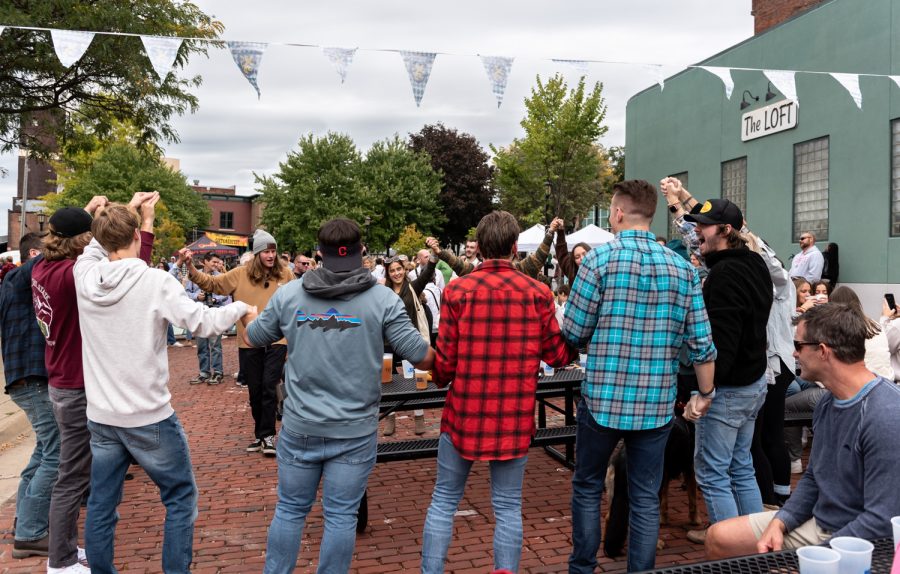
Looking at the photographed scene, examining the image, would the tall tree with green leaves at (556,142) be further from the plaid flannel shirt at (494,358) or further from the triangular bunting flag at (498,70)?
the plaid flannel shirt at (494,358)

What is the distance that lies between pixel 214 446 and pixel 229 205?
305ft

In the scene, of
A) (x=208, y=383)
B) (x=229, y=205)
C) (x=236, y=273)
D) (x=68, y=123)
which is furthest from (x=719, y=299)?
(x=229, y=205)

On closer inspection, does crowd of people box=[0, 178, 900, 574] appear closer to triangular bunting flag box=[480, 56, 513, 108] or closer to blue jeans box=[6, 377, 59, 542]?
blue jeans box=[6, 377, 59, 542]

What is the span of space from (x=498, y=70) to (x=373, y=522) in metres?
5.73

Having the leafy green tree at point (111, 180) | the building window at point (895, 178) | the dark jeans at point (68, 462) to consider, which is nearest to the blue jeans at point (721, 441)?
the dark jeans at point (68, 462)

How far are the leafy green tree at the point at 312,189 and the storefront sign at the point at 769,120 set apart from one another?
99.8ft

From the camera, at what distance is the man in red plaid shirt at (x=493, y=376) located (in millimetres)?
3207

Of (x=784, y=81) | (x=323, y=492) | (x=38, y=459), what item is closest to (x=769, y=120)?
(x=784, y=81)

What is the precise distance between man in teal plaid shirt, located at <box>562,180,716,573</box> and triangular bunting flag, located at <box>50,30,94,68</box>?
254 inches

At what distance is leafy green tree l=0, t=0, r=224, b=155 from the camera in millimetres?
9641

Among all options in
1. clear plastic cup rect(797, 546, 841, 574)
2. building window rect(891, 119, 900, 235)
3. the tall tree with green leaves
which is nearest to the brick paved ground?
clear plastic cup rect(797, 546, 841, 574)

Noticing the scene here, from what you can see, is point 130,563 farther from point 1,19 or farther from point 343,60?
point 1,19

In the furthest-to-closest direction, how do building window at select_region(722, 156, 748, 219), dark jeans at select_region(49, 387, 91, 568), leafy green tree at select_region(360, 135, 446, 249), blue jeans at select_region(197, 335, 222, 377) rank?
1. leafy green tree at select_region(360, 135, 446, 249)
2. building window at select_region(722, 156, 748, 219)
3. blue jeans at select_region(197, 335, 222, 377)
4. dark jeans at select_region(49, 387, 91, 568)

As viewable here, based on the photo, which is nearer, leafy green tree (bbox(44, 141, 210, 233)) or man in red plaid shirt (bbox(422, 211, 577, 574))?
man in red plaid shirt (bbox(422, 211, 577, 574))
